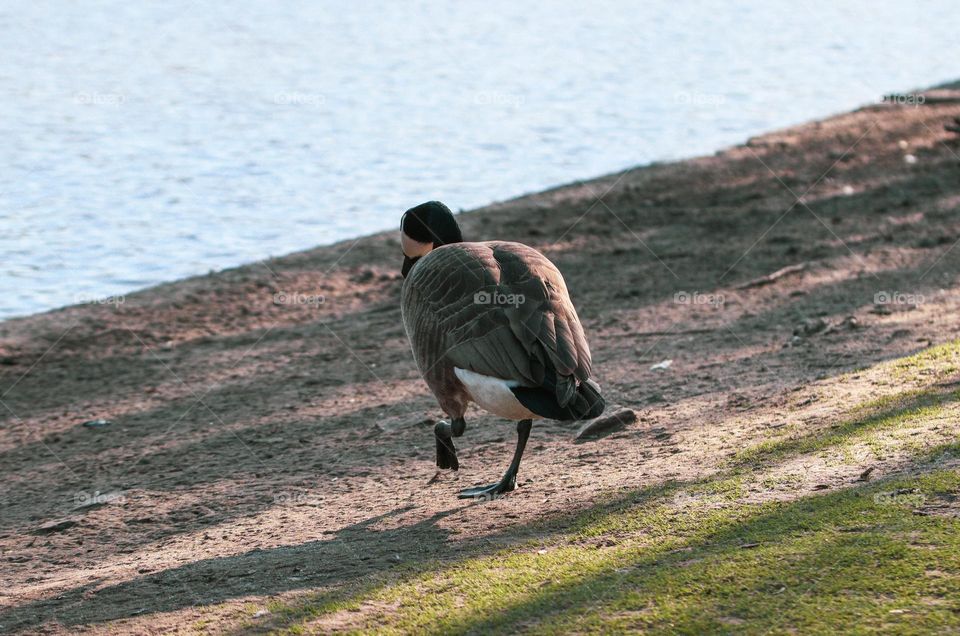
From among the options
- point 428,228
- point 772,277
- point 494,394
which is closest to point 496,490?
point 494,394

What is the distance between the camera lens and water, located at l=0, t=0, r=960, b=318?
42.5 feet

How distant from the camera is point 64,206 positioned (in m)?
13.7

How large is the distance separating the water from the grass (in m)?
7.44

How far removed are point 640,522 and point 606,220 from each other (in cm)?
799

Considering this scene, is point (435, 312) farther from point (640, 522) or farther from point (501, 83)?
point (501, 83)

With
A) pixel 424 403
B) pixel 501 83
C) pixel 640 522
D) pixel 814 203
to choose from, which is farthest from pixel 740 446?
pixel 501 83

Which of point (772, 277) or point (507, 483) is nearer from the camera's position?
point (507, 483)

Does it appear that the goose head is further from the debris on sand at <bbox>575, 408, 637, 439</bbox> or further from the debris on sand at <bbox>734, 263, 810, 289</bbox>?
the debris on sand at <bbox>734, 263, 810, 289</bbox>

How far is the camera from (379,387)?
27.0 ft

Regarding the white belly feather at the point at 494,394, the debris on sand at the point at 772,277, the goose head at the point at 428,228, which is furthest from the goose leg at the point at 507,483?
the debris on sand at the point at 772,277

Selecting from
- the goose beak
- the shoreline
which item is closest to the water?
the shoreline

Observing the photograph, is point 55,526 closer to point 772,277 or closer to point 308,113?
point 772,277

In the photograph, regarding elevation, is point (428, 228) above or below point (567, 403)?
above

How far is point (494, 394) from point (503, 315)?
41 centimetres
